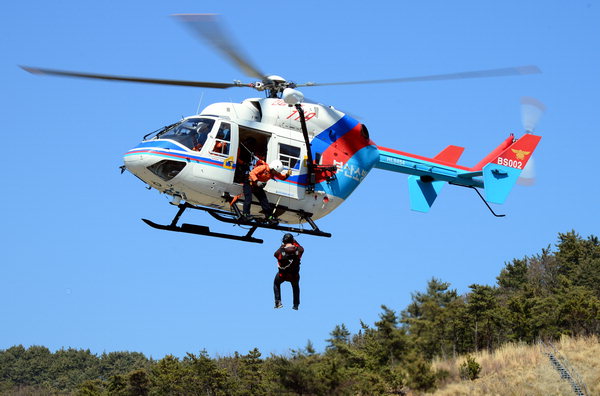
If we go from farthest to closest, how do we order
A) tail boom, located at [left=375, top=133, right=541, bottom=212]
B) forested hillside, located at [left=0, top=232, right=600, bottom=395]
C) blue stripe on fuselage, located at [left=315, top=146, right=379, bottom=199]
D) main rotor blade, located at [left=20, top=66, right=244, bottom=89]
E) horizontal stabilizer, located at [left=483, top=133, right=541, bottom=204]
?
forested hillside, located at [left=0, top=232, right=600, bottom=395], horizontal stabilizer, located at [left=483, top=133, right=541, bottom=204], tail boom, located at [left=375, top=133, right=541, bottom=212], blue stripe on fuselage, located at [left=315, top=146, right=379, bottom=199], main rotor blade, located at [left=20, top=66, right=244, bottom=89]

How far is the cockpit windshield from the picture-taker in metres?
16.8

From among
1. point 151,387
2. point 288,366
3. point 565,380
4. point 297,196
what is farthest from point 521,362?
point 151,387

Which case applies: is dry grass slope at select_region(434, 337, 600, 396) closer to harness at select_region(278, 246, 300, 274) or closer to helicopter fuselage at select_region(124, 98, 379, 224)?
helicopter fuselage at select_region(124, 98, 379, 224)

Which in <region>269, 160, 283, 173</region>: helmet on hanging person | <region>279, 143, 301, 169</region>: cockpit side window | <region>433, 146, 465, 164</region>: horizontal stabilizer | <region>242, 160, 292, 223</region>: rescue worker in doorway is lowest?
<region>242, 160, 292, 223</region>: rescue worker in doorway

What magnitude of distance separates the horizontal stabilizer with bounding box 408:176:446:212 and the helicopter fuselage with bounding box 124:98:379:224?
7.59 ft

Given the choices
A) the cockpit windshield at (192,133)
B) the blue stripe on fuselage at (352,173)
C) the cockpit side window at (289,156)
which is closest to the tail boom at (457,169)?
the blue stripe on fuselage at (352,173)

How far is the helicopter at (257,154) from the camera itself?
16.6 metres

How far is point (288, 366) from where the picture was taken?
25578mm

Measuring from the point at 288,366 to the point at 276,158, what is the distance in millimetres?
10121

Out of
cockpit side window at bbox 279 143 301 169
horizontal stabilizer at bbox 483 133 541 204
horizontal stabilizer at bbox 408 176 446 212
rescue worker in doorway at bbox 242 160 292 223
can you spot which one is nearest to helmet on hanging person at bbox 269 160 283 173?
rescue worker in doorway at bbox 242 160 292 223

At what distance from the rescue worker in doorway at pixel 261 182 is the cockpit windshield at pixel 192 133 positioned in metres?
1.25

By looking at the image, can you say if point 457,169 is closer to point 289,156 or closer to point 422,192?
→ point 422,192

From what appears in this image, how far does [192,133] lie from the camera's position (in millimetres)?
16891

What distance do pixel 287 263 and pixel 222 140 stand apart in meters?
2.92
